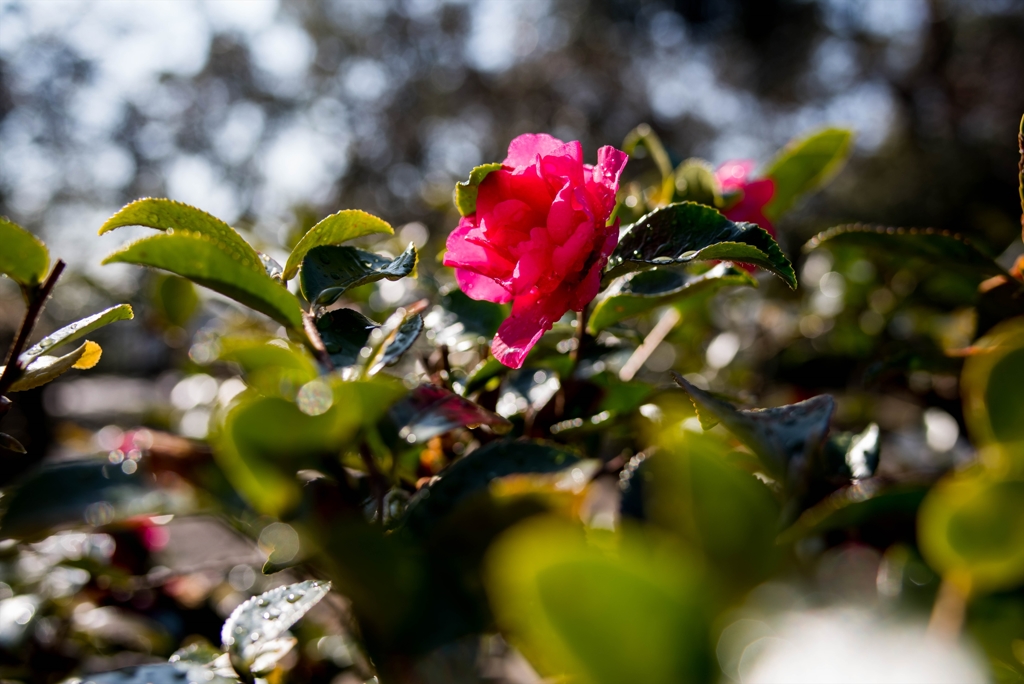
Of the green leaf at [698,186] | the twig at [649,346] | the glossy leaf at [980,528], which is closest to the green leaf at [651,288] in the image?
the green leaf at [698,186]

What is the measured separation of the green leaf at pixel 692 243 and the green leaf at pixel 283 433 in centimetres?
26

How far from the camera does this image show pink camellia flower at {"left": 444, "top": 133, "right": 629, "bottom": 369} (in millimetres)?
518

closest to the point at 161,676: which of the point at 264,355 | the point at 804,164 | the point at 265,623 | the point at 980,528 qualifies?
the point at 265,623

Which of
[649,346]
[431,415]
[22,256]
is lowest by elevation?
[649,346]

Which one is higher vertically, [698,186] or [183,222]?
[183,222]

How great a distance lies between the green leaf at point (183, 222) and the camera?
19.3 inches

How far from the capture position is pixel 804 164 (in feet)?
2.71

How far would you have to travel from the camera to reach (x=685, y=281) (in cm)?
61

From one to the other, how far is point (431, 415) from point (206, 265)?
0.16 meters

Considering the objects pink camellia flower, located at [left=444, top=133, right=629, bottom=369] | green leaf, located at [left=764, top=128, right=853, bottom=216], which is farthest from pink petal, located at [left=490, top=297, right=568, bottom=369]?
green leaf, located at [left=764, top=128, right=853, bottom=216]

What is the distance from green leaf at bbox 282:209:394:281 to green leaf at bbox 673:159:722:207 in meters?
0.35

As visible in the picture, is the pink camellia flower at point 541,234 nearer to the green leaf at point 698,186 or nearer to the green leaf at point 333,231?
the green leaf at point 333,231

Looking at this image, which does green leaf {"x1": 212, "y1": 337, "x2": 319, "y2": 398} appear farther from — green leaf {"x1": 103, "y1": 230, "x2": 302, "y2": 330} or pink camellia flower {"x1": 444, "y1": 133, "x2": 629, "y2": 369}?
pink camellia flower {"x1": 444, "y1": 133, "x2": 629, "y2": 369}

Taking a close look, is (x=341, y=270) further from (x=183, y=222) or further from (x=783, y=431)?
(x=783, y=431)
